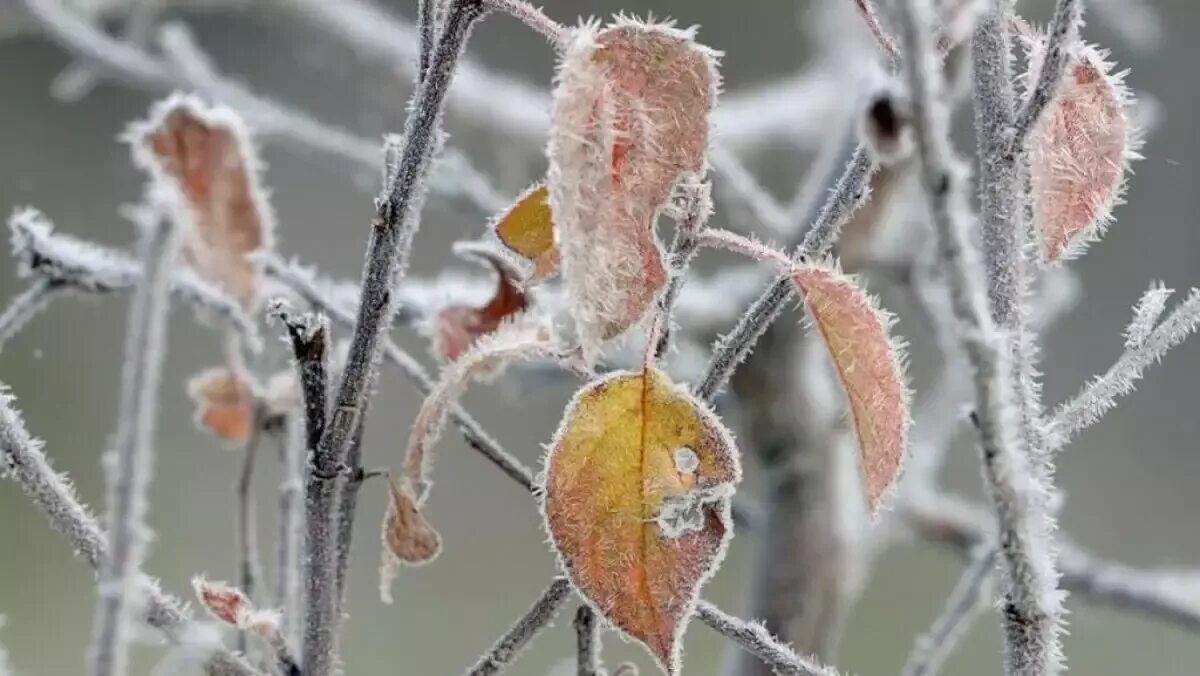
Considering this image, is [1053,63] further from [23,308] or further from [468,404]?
[468,404]

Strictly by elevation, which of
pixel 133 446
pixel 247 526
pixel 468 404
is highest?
pixel 468 404

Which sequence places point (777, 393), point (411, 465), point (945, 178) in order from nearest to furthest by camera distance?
point (945, 178)
point (411, 465)
point (777, 393)

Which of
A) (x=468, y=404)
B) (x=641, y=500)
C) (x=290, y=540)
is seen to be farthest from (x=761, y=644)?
(x=468, y=404)

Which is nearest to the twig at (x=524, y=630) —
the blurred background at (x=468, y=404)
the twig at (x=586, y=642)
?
the twig at (x=586, y=642)

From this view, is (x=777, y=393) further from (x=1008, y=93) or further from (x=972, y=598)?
(x=1008, y=93)

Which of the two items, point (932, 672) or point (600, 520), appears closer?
point (600, 520)

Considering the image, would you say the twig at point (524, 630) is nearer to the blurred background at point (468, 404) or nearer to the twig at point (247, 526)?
the twig at point (247, 526)

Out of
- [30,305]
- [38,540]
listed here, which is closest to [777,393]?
[30,305]
